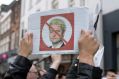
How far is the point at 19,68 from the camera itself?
10.0ft

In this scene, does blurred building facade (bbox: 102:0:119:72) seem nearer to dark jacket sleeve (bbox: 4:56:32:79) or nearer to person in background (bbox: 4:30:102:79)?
person in background (bbox: 4:30:102:79)

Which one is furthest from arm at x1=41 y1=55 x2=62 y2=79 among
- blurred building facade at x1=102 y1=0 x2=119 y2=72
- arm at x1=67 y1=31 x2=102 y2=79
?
blurred building facade at x1=102 y1=0 x2=119 y2=72

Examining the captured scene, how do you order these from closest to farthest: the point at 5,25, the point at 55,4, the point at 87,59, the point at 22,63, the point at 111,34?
the point at 87,59 < the point at 22,63 < the point at 111,34 < the point at 55,4 < the point at 5,25

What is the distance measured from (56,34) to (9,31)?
126 ft

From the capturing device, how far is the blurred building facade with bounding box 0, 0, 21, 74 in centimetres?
3378

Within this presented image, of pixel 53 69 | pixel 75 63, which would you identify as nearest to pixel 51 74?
pixel 53 69

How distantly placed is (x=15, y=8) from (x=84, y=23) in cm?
3517

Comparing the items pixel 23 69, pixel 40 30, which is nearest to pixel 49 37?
pixel 40 30

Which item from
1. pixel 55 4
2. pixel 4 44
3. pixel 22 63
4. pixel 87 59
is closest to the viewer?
pixel 87 59

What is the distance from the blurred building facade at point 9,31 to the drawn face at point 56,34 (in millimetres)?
29051

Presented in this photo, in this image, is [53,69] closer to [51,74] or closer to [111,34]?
[51,74]

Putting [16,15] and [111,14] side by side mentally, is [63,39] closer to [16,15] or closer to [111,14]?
[111,14]

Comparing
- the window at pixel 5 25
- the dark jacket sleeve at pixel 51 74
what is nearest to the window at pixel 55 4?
the dark jacket sleeve at pixel 51 74

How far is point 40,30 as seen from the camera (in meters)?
3.26
